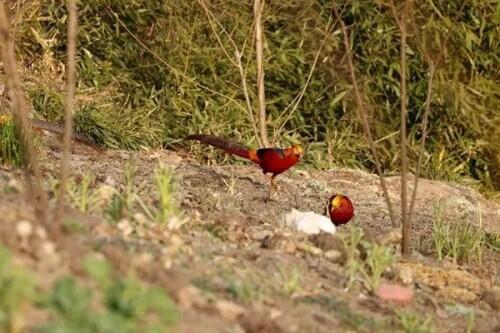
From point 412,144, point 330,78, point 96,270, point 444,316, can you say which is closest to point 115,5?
point 330,78

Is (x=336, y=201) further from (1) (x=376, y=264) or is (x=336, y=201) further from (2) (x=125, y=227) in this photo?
(2) (x=125, y=227)

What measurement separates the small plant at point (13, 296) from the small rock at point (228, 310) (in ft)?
2.12

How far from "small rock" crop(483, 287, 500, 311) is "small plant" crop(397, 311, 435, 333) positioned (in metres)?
0.62

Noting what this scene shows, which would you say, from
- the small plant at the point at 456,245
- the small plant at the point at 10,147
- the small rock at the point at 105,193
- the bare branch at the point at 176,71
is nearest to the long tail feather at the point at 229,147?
the small plant at the point at 10,147

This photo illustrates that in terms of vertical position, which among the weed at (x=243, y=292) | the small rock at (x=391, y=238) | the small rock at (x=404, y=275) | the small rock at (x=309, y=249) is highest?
the weed at (x=243, y=292)

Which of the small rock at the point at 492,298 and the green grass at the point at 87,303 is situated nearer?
the green grass at the point at 87,303

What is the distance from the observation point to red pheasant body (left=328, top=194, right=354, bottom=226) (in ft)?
18.4

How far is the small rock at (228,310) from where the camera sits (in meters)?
3.45

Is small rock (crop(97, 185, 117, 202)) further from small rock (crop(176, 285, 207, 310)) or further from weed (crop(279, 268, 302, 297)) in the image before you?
small rock (crop(176, 285, 207, 310))

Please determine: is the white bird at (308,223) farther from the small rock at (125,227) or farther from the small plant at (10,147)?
the small plant at (10,147)

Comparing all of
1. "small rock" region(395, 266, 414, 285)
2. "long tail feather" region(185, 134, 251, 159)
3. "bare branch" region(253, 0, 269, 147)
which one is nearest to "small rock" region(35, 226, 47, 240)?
"small rock" region(395, 266, 414, 285)

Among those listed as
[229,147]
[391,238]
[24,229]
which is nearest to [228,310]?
[24,229]

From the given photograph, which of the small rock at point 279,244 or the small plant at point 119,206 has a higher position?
the small plant at point 119,206

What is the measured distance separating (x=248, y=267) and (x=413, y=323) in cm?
58
